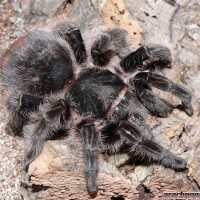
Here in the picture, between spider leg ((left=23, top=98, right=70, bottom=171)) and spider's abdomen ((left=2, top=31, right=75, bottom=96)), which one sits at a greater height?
spider's abdomen ((left=2, top=31, right=75, bottom=96))

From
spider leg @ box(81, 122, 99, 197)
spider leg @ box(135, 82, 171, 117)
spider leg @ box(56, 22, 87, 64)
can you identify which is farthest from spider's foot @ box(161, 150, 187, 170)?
spider leg @ box(56, 22, 87, 64)

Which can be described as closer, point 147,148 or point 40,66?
point 147,148

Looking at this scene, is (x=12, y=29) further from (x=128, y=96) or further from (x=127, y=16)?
(x=128, y=96)

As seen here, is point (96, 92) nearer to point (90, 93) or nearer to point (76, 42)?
point (90, 93)

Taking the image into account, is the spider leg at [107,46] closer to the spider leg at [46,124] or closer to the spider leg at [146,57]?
the spider leg at [146,57]

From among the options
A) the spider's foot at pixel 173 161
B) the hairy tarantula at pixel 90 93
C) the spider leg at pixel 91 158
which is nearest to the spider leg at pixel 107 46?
the hairy tarantula at pixel 90 93

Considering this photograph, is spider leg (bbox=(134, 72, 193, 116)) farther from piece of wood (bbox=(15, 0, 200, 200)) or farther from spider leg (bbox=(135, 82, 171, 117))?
piece of wood (bbox=(15, 0, 200, 200))

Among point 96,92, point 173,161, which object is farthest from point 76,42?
point 173,161

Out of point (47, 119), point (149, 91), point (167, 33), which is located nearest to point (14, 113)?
point (47, 119)
